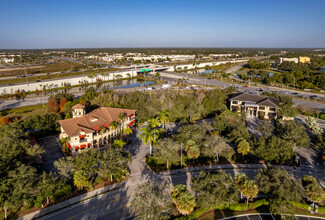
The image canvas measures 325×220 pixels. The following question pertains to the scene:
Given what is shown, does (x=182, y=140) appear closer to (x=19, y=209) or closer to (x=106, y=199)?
(x=106, y=199)

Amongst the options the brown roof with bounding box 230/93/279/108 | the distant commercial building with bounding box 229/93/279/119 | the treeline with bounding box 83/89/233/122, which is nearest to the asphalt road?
the treeline with bounding box 83/89/233/122

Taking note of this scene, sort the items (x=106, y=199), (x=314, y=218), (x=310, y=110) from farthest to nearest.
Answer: (x=310, y=110), (x=106, y=199), (x=314, y=218)

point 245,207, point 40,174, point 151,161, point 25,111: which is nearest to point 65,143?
point 40,174

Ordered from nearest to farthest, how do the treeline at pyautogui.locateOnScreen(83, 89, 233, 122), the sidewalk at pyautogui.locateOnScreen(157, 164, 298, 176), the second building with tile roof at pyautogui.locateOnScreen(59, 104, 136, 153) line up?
1. the sidewalk at pyautogui.locateOnScreen(157, 164, 298, 176)
2. the second building with tile roof at pyautogui.locateOnScreen(59, 104, 136, 153)
3. the treeline at pyautogui.locateOnScreen(83, 89, 233, 122)

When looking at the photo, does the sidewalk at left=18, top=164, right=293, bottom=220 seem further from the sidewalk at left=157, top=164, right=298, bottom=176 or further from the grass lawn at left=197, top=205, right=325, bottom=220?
the grass lawn at left=197, top=205, right=325, bottom=220

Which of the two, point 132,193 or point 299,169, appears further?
point 299,169

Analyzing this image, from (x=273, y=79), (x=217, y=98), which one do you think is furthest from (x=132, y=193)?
(x=273, y=79)
